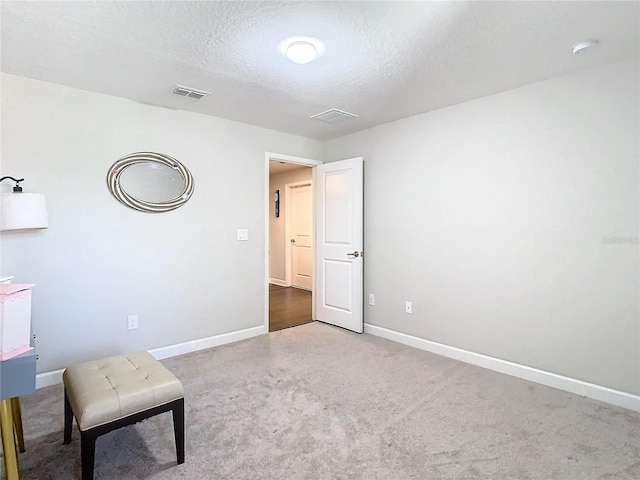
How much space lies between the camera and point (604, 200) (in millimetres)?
2447

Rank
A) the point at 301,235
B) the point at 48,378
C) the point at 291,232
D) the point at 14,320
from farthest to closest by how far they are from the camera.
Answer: the point at 291,232, the point at 301,235, the point at 48,378, the point at 14,320

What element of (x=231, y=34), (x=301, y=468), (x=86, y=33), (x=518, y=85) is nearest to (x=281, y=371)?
(x=301, y=468)

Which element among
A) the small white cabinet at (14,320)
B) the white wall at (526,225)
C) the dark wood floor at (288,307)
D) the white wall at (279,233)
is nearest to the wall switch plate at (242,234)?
the dark wood floor at (288,307)

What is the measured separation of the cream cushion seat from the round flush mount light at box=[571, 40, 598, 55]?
3021 millimetres

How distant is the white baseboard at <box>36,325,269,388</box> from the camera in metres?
2.74

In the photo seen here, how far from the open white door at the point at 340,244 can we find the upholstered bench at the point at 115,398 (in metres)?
2.45

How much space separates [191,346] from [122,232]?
4.13 feet

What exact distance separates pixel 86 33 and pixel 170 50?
44cm

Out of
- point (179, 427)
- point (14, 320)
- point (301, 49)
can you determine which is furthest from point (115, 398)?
point (301, 49)

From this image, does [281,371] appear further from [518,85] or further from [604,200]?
[518,85]

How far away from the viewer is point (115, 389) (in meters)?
1.74

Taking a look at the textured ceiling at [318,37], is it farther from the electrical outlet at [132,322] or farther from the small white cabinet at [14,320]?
the electrical outlet at [132,322]

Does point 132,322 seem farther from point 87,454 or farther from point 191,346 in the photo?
point 87,454

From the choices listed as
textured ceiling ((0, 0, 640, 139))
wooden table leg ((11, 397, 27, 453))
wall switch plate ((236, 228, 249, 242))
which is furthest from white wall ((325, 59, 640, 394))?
wooden table leg ((11, 397, 27, 453))
